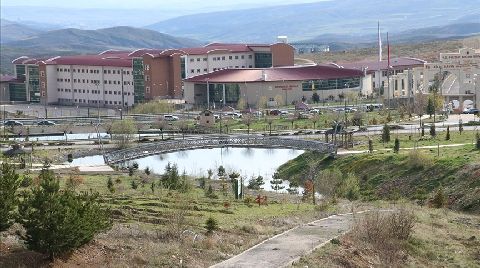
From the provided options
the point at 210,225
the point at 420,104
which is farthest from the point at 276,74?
the point at 210,225

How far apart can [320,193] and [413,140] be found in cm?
1423

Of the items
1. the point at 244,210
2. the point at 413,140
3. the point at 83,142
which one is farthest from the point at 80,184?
the point at 83,142

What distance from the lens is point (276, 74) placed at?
265 ft

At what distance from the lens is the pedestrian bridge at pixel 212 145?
1864 inches

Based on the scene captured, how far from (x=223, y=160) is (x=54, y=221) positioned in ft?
101

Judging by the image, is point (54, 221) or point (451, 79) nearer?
point (54, 221)

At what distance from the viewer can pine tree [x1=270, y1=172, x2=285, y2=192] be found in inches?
1547

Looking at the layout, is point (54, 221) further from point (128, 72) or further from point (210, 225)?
point (128, 72)

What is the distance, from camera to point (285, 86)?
3147 inches

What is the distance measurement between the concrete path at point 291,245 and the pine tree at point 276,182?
14.5 m

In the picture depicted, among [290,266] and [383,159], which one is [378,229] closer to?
[290,266]

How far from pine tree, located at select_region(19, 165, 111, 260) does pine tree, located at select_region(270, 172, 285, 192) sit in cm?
2012

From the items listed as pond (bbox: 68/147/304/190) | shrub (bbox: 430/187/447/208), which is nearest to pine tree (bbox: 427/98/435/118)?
pond (bbox: 68/147/304/190)

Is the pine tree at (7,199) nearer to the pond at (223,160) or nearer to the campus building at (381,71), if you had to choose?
the pond at (223,160)
